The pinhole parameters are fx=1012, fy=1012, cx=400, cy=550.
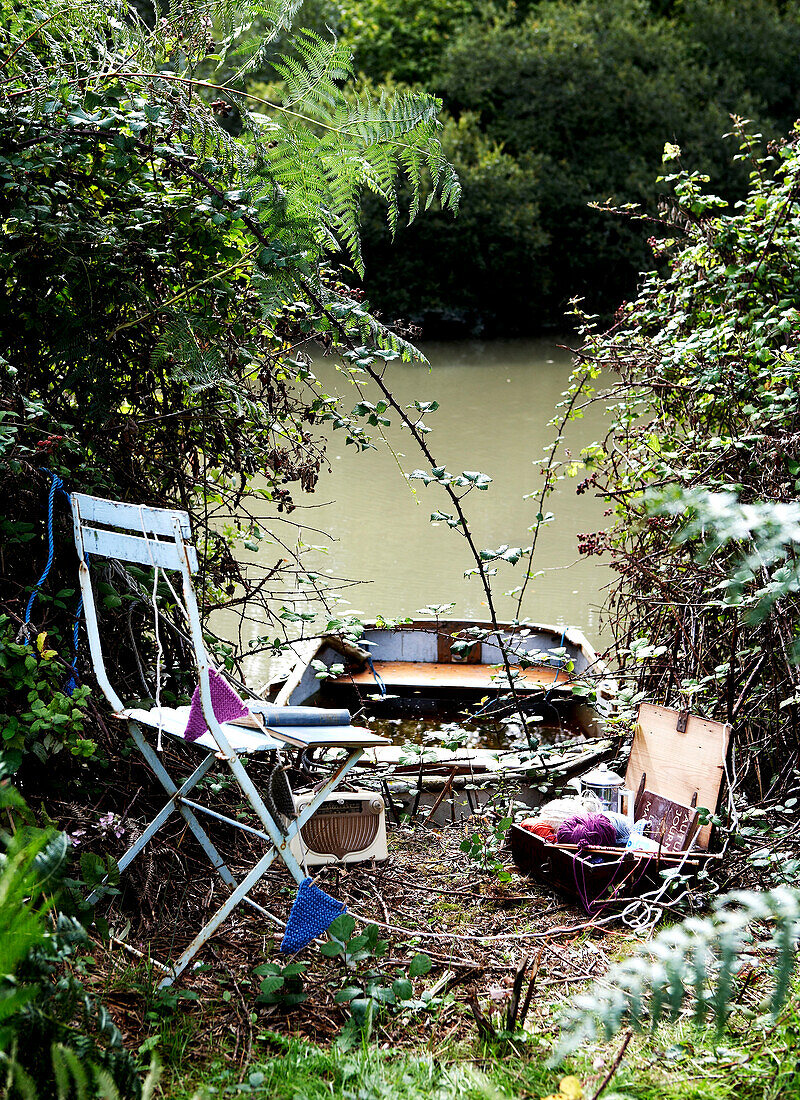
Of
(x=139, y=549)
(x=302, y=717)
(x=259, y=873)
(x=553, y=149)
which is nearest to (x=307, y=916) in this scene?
(x=259, y=873)

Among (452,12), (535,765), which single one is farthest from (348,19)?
(535,765)

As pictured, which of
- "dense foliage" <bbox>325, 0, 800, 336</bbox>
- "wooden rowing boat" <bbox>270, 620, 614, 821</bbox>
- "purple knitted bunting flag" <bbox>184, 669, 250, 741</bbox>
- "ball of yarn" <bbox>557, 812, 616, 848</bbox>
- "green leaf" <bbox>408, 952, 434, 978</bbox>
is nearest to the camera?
"purple knitted bunting flag" <bbox>184, 669, 250, 741</bbox>

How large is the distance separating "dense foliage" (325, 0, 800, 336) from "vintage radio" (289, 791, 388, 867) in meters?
19.6

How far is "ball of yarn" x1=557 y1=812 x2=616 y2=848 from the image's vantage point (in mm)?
3592

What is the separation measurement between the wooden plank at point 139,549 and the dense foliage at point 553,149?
20.1 m

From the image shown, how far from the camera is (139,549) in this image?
97.7 inches

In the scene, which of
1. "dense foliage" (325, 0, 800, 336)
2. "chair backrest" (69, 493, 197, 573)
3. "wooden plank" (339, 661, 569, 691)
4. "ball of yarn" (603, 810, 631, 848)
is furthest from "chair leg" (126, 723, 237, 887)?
"dense foliage" (325, 0, 800, 336)

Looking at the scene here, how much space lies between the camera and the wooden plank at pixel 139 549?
2342 millimetres

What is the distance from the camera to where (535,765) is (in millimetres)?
4555

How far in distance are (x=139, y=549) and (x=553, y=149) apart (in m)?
23.6

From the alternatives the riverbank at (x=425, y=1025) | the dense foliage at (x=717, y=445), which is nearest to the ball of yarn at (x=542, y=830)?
the riverbank at (x=425, y=1025)

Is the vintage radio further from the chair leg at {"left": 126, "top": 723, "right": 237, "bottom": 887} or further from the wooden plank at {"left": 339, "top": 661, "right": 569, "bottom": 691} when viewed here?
the wooden plank at {"left": 339, "top": 661, "right": 569, "bottom": 691}

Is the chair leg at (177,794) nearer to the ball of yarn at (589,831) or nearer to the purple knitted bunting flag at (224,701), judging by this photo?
the purple knitted bunting flag at (224,701)

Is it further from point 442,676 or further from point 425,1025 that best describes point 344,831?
point 442,676
